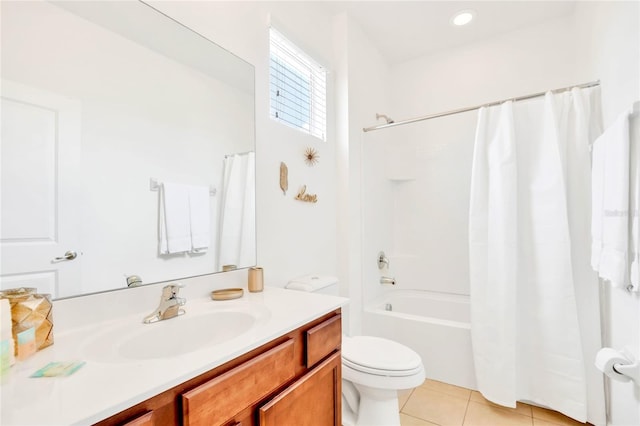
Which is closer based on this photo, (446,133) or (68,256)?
(68,256)

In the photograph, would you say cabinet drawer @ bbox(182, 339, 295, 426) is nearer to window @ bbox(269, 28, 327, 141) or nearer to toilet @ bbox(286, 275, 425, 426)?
toilet @ bbox(286, 275, 425, 426)

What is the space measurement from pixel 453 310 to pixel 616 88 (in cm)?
189

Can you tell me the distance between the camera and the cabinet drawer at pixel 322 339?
99 cm

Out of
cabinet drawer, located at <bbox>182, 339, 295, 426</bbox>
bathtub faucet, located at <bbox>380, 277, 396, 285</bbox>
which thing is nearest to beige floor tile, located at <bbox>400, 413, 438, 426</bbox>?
bathtub faucet, located at <bbox>380, 277, 396, 285</bbox>

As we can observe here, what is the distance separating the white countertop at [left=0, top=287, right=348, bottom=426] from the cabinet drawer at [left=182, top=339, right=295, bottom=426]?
0.05m

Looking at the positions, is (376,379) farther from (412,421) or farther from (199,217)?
(199,217)

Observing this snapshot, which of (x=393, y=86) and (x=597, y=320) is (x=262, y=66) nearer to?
(x=393, y=86)

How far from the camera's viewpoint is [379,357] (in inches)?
55.9

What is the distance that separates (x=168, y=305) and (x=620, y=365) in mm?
1709

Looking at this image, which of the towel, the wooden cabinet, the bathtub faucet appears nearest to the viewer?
the wooden cabinet

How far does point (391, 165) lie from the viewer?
277 centimetres

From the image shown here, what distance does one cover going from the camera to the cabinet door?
0.84m

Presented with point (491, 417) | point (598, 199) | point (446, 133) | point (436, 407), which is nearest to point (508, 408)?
point (491, 417)

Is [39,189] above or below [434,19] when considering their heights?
below
